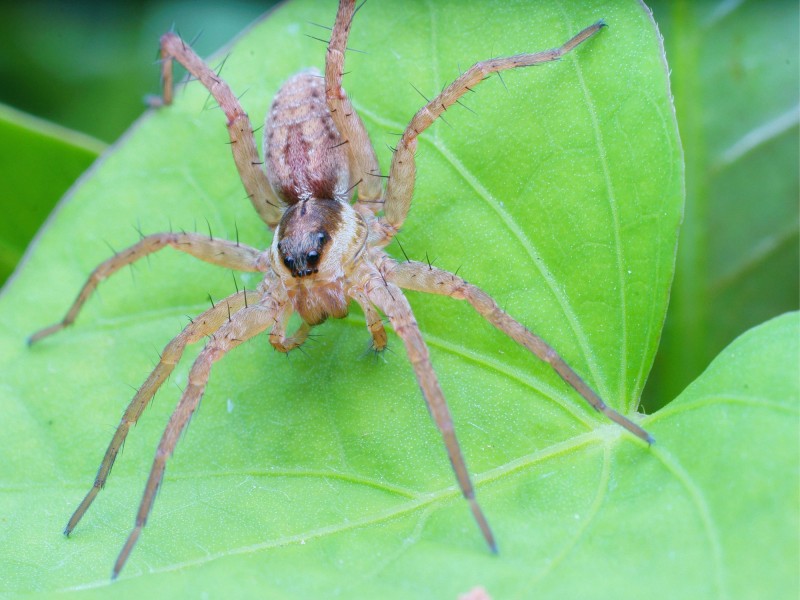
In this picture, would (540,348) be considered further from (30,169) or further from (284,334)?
(30,169)

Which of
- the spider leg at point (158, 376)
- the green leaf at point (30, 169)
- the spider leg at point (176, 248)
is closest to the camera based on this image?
the spider leg at point (158, 376)

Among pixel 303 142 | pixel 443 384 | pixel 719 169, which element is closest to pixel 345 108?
pixel 303 142

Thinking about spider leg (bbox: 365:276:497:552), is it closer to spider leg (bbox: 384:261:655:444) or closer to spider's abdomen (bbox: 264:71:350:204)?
spider leg (bbox: 384:261:655:444)

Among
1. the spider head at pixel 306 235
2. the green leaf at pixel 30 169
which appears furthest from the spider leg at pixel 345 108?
the green leaf at pixel 30 169

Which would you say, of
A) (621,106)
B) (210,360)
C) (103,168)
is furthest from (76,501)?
(621,106)

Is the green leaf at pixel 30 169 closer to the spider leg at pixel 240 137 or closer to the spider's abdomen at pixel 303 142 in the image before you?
the spider leg at pixel 240 137

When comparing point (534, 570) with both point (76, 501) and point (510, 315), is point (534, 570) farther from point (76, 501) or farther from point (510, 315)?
point (76, 501)

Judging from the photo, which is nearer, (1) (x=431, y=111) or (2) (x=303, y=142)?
(1) (x=431, y=111)
